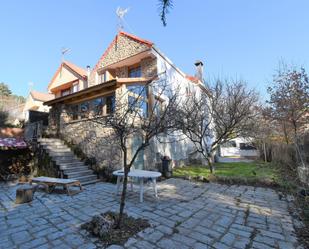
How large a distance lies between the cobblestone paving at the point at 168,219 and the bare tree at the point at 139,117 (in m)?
1.03

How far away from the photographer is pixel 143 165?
30.7 ft

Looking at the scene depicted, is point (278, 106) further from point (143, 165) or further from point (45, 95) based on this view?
point (45, 95)

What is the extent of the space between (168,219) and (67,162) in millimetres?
6839

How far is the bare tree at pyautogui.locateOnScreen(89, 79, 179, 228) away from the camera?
12.8 ft

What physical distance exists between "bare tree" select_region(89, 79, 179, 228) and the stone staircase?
1.96 meters

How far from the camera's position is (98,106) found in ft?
31.6

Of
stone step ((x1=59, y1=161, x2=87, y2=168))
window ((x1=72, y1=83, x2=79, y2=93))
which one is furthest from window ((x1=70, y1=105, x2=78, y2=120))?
window ((x1=72, y1=83, x2=79, y2=93))

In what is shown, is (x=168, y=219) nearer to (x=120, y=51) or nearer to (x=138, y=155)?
(x=138, y=155)

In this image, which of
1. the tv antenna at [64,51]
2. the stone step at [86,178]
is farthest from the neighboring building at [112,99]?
the tv antenna at [64,51]

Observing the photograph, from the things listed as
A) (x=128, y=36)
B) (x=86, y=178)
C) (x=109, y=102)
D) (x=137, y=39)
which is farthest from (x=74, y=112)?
(x=128, y=36)

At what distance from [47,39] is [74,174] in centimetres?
776

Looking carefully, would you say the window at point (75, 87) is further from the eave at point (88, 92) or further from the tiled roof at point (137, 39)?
the tiled roof at point (137, 39)

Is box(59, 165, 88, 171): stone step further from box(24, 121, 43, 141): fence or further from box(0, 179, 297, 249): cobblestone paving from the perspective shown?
box(24, 121, 43, 141): fence

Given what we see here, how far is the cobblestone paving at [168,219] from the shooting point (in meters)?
3.32
